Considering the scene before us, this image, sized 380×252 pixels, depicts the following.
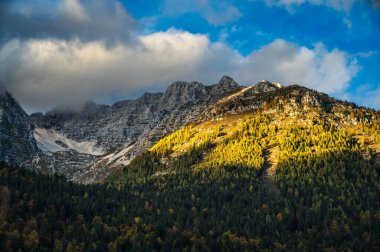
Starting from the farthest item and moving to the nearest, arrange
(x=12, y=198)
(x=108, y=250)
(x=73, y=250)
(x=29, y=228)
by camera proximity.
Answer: (x=12, y=198) → (x=29, y=228) → (x=108, y=250) → (x=73, y=250)

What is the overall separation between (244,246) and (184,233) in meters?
27.7

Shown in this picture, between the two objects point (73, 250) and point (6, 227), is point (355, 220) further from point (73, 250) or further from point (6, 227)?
point (6, 227)

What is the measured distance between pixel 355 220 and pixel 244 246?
203 feet

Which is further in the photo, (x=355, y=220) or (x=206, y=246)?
(x=355, y=220)

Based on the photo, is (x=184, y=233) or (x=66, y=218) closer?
(x=184, y=233)

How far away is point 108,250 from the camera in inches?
6403

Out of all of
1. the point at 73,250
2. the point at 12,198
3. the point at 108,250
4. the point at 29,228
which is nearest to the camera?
the point at 73,250

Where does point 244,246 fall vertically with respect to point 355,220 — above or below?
below

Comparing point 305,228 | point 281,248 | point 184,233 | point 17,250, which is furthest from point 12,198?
point 305,228

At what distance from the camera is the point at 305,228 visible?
196 meters

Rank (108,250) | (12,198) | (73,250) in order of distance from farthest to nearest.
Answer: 1. (12,198)
2. (108,250)
3. (73,250)

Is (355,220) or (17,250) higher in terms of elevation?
(355,220)

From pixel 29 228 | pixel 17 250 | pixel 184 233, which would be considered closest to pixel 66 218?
pixel 29 228

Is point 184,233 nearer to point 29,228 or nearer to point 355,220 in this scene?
point 29,228
